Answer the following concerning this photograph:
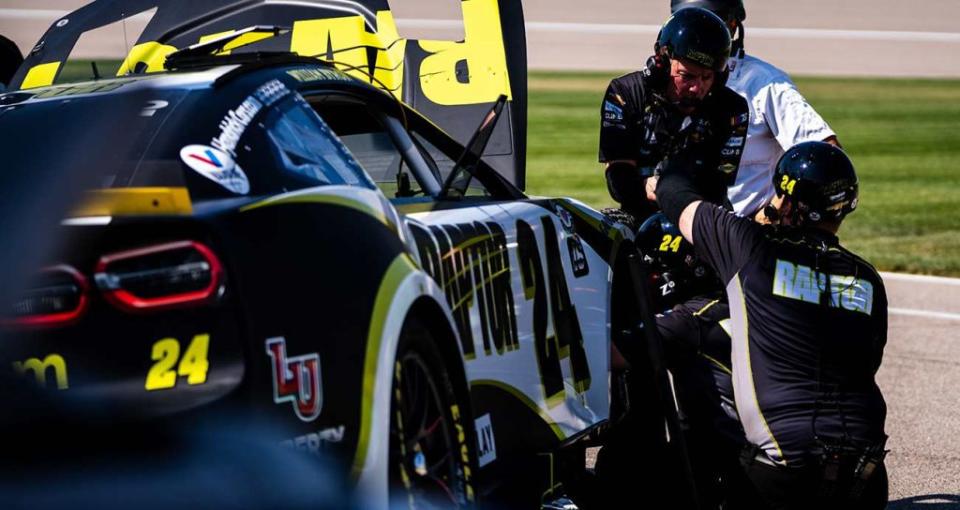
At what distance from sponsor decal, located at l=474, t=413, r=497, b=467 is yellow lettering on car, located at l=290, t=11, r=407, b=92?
297 cm

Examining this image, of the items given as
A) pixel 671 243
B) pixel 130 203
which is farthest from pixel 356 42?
pixel 130 203

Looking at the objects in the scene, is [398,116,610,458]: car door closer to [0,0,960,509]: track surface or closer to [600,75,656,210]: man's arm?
[600,75,656,210]: man's arm

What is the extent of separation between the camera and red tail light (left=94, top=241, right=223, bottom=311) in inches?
128

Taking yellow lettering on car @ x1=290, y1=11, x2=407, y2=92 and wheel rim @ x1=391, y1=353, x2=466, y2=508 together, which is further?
yellow lettering on car @ x1=290, y1=11, x2=407, y2=92

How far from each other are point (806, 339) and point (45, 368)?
3.29m

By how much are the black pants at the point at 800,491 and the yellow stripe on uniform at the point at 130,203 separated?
10.2 feet

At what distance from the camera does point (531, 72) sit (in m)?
35.7

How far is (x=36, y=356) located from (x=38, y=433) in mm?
157

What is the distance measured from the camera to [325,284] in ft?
12.0

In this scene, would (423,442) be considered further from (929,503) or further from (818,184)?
(929,503)

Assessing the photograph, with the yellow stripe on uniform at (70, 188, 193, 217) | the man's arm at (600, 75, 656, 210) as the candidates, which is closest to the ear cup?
the man's arm at (600, 75, 656, 210)

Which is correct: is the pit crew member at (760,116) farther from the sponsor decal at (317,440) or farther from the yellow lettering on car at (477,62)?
the sponsor decal at (317,440)

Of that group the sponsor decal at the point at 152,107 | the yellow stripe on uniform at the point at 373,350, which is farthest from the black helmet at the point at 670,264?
the sponsor decal at the point at 152,107

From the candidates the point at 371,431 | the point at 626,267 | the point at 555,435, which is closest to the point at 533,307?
the point at 555,435
